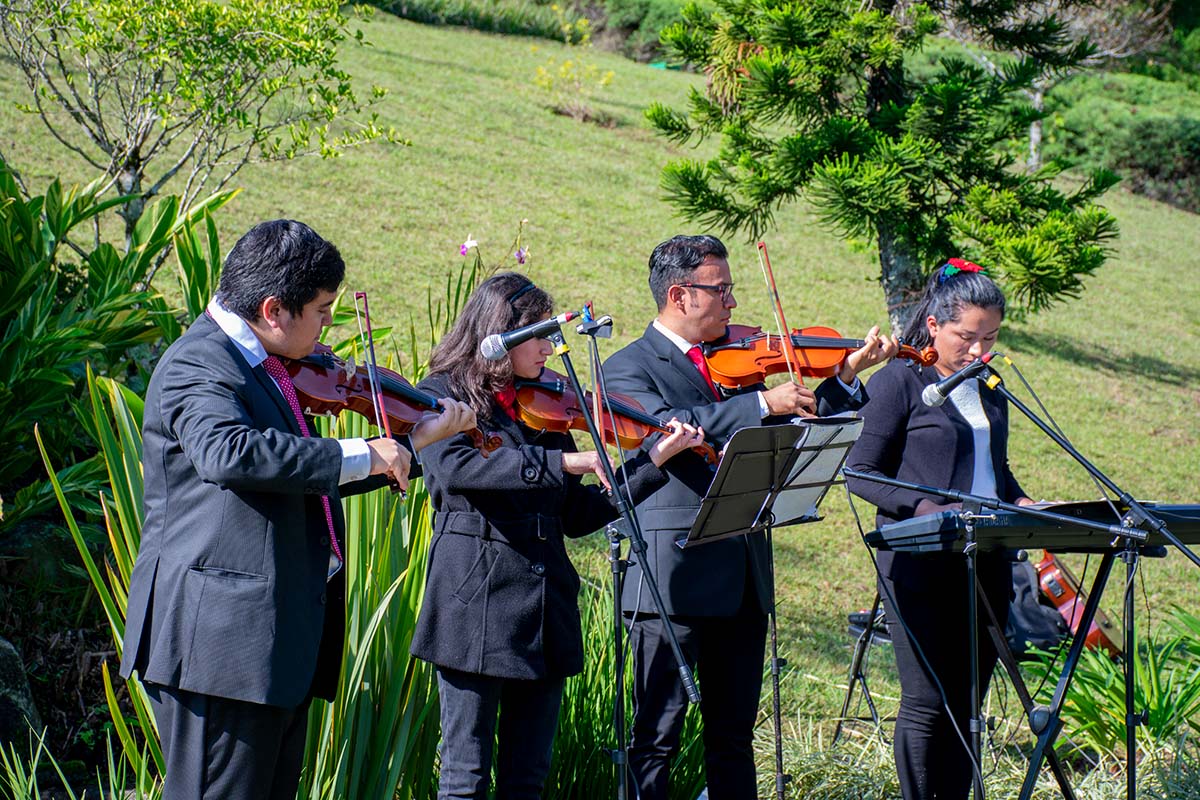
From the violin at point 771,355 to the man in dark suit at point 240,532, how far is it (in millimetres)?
1593

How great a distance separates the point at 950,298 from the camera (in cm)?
398

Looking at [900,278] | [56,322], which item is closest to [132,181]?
[56,322]

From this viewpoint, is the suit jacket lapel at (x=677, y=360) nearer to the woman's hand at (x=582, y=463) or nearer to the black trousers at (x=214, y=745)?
the woman's hand at (x=582, y=463)

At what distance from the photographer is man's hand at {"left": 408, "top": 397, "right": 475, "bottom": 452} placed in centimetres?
284

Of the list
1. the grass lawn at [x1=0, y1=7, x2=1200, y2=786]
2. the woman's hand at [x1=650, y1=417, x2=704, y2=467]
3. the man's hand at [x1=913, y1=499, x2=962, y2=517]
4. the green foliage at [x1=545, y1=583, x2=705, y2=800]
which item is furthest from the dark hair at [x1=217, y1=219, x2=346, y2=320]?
Answer: the grass lawn at [x1=0, y1=7, x2=1200, y2=786]

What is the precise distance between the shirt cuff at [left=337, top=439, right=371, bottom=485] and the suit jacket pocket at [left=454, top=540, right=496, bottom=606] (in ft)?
2.42

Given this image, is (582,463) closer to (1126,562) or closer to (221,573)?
(221,573)

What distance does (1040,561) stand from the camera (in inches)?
266

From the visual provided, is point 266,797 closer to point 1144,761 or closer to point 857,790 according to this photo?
point 857,790

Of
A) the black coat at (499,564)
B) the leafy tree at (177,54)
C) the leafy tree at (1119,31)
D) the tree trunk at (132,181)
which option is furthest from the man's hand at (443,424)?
the leafy tree at (1119,31)

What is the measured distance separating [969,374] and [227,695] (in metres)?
2.01

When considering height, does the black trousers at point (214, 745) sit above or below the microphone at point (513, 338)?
below

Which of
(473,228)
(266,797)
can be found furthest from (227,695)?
(473,228)

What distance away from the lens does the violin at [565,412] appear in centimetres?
334
